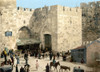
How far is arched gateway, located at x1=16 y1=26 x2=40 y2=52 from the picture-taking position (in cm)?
2248

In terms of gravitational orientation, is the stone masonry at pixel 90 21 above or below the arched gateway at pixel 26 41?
above

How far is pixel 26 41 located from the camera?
75.2 feet

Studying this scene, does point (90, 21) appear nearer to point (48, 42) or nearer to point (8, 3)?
point (48, 42)

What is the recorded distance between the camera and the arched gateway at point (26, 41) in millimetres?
22484

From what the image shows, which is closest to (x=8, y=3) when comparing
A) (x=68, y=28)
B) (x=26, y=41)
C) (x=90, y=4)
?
(x=26, y=41)

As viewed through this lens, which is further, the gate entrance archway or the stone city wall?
the gate entrance archway

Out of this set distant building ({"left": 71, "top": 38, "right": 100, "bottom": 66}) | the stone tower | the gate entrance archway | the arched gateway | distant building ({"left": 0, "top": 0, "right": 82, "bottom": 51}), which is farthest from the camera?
the gate entrance archway

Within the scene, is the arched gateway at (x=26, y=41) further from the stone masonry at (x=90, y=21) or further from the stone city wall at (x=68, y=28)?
the stone masonry at (x=90, y=21)

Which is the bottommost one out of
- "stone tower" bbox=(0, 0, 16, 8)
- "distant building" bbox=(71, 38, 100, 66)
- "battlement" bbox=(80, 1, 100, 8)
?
"distant building" bbox=(71, 38, 100, 66)

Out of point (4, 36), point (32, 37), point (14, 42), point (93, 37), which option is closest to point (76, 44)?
point (93, 37)

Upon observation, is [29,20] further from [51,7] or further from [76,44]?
[76,44]

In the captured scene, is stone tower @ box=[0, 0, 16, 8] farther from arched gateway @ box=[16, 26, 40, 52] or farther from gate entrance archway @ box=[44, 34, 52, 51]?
gate entrance archway @ box=[44, 34, 52, 51]

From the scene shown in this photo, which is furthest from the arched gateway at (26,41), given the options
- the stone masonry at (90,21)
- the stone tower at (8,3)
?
the stone masonry at (90,21)

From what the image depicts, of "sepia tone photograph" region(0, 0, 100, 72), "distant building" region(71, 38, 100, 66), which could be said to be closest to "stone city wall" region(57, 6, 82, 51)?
"sepia tone photograph" region(0, 0, 100, 72)
